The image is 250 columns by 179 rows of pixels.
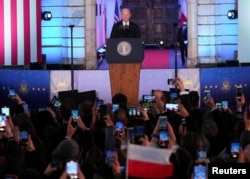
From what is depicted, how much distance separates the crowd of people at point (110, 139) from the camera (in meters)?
8.91

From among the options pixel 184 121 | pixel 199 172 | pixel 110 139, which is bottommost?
pixel 199 172

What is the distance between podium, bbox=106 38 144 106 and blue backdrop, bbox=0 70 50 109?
3120 mm

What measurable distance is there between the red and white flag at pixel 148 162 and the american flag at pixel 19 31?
1304 cm

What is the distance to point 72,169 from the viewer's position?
28.3 ft

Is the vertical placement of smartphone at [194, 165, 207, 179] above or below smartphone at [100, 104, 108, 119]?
below

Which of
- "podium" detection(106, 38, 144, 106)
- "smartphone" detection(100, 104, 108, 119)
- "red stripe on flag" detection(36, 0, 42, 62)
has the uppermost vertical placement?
"red stripe on flag" detection(36, 0, 42, 62)

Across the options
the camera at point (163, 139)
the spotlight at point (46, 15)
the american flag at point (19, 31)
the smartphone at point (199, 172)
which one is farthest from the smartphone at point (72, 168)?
the spotlight at point (46, 15)

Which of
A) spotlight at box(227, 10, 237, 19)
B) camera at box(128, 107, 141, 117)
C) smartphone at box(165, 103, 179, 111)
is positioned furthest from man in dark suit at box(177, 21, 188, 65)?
smartphone at box(165, 103, 179, 111)

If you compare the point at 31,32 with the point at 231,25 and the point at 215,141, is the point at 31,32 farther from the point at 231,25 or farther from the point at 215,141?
the point at 215,141

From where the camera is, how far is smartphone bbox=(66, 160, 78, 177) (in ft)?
28.2

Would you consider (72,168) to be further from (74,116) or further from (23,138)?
(74,116)

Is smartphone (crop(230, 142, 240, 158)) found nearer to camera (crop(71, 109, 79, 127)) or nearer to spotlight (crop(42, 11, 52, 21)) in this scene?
camera (crop(71, 109, 79, 127))

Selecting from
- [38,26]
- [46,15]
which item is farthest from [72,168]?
[46,15]

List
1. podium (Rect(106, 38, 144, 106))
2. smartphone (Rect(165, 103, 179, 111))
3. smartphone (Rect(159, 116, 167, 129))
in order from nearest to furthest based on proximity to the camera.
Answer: smartphone (Rect(159, 116, 167, 129)), smartphone (Rect(165, 103, 179, 111)), podium (Rect(106, 38, 144, 106))
